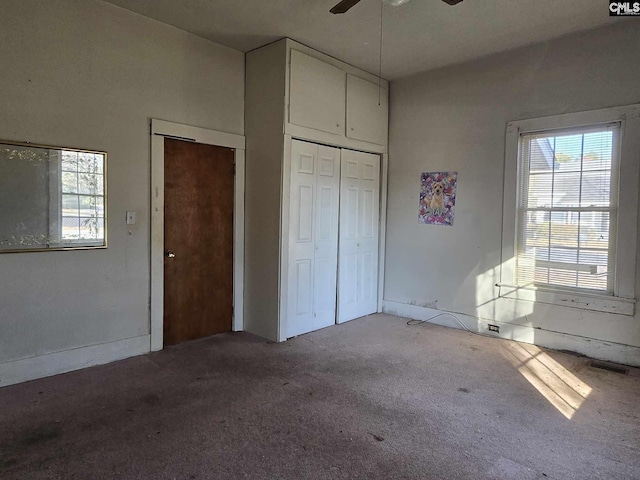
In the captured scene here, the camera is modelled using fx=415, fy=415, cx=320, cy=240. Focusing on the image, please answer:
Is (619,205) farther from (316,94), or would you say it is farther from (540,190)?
(316,94)

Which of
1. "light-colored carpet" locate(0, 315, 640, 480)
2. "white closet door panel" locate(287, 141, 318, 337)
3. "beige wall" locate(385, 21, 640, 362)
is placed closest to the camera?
"light-colored carpet" locate(0, 315, 640, 480)

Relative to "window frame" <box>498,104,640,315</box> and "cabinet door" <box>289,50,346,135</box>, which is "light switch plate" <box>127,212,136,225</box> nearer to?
"cabinet door" <box>289,50,346,135</box>

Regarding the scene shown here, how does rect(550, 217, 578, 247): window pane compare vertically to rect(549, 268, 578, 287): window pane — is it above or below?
above

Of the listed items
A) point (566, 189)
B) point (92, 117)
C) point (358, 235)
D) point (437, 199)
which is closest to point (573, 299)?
point (566, 189)

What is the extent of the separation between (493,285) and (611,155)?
166 cm

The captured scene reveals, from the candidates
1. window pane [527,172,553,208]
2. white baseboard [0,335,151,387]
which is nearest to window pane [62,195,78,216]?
white baseboard [0,335,151,387]

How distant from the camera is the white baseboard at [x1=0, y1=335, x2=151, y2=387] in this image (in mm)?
3145

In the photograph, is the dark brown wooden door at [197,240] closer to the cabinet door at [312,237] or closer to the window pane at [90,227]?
the window pane at [90,227]

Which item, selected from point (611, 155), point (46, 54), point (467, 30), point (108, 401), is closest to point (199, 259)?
point (108, 401)

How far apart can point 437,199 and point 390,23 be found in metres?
2.06

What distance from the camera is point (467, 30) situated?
3896 mm

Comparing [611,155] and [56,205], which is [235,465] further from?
[611,155]

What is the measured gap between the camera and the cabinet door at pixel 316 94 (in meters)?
4.23

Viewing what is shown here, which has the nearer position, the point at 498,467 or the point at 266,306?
the point at 498,467
